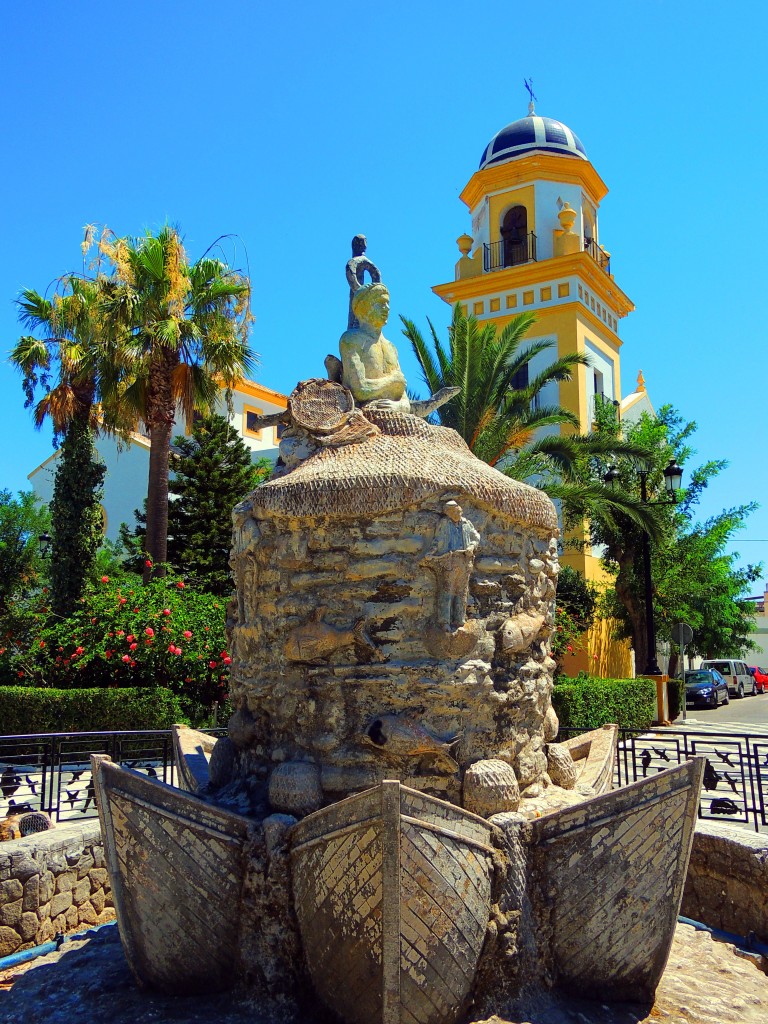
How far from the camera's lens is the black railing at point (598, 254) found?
74.5 feet

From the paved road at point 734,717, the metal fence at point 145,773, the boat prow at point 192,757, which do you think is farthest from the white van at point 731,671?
the boat prow at point 192,757

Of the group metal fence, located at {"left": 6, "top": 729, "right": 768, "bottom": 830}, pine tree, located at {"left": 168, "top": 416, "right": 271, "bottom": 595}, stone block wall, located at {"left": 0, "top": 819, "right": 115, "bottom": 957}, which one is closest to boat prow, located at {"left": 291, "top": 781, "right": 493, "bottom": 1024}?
stone block wall, located at {"left": 0, "top": 819, "right": 115, "bottom": 957}

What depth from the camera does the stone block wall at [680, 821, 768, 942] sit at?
206 inches

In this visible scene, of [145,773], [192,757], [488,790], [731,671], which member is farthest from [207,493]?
[731,671]

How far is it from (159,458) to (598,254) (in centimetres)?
1451

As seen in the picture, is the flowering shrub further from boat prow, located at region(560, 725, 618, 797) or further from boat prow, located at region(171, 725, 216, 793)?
boat prow, located at region(560, 725, 618, 797)

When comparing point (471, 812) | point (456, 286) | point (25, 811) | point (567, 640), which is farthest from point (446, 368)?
point (471, 812)

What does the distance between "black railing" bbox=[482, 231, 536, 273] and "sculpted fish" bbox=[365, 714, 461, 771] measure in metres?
19.4

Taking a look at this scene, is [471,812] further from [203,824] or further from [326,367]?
[326,367]

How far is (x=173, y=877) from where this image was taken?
4102mm

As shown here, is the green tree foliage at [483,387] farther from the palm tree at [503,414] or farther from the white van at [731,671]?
the white van at [731,671]

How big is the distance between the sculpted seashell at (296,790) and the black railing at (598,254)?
20.1m

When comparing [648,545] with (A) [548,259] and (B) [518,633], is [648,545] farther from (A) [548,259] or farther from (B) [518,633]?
(B) [518,633]

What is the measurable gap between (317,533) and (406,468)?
60 centimetres
